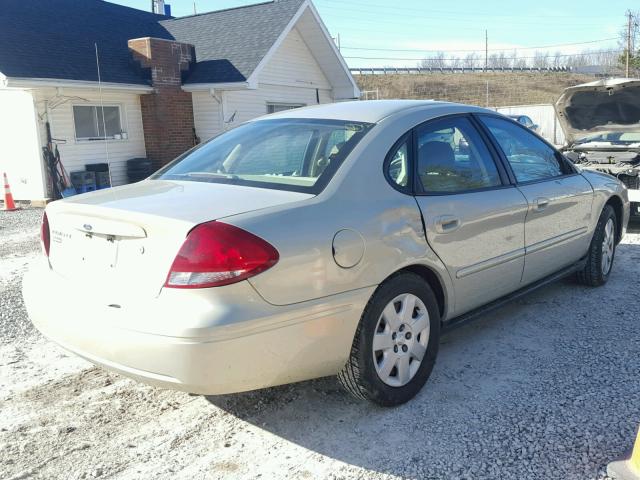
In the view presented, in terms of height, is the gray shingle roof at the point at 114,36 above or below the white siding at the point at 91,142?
above

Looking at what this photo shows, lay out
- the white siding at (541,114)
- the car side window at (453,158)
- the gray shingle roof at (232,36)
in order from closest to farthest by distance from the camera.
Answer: the car side window at (453,158), the gray shingle roof at (232,36), the white siding at (541,114)

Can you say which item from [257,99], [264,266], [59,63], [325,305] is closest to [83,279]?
[264,266]

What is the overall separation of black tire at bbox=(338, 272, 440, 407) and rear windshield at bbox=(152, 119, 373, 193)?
670 millimetres

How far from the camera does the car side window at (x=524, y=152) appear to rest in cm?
435

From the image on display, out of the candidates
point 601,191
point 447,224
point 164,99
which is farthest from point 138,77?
point 447,224

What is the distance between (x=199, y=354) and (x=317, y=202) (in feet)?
3.01

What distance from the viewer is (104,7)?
58.9 ft

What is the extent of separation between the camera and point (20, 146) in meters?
13.3

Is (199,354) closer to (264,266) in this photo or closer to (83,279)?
(264,266)

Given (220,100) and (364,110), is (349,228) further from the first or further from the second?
(220,100)

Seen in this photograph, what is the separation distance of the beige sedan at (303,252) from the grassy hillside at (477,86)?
50.0m

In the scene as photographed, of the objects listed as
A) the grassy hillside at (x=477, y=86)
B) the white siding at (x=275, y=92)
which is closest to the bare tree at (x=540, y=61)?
the grassy hillside at (x=477, y=86)

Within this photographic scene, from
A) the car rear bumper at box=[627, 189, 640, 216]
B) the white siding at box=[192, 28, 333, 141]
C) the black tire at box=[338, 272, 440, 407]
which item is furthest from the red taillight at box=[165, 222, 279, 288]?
the white siding at box=[192, 28, 333, 141]

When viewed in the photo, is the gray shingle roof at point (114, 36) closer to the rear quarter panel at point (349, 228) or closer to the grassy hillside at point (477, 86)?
the rear quarter panel at point (349, 228)
